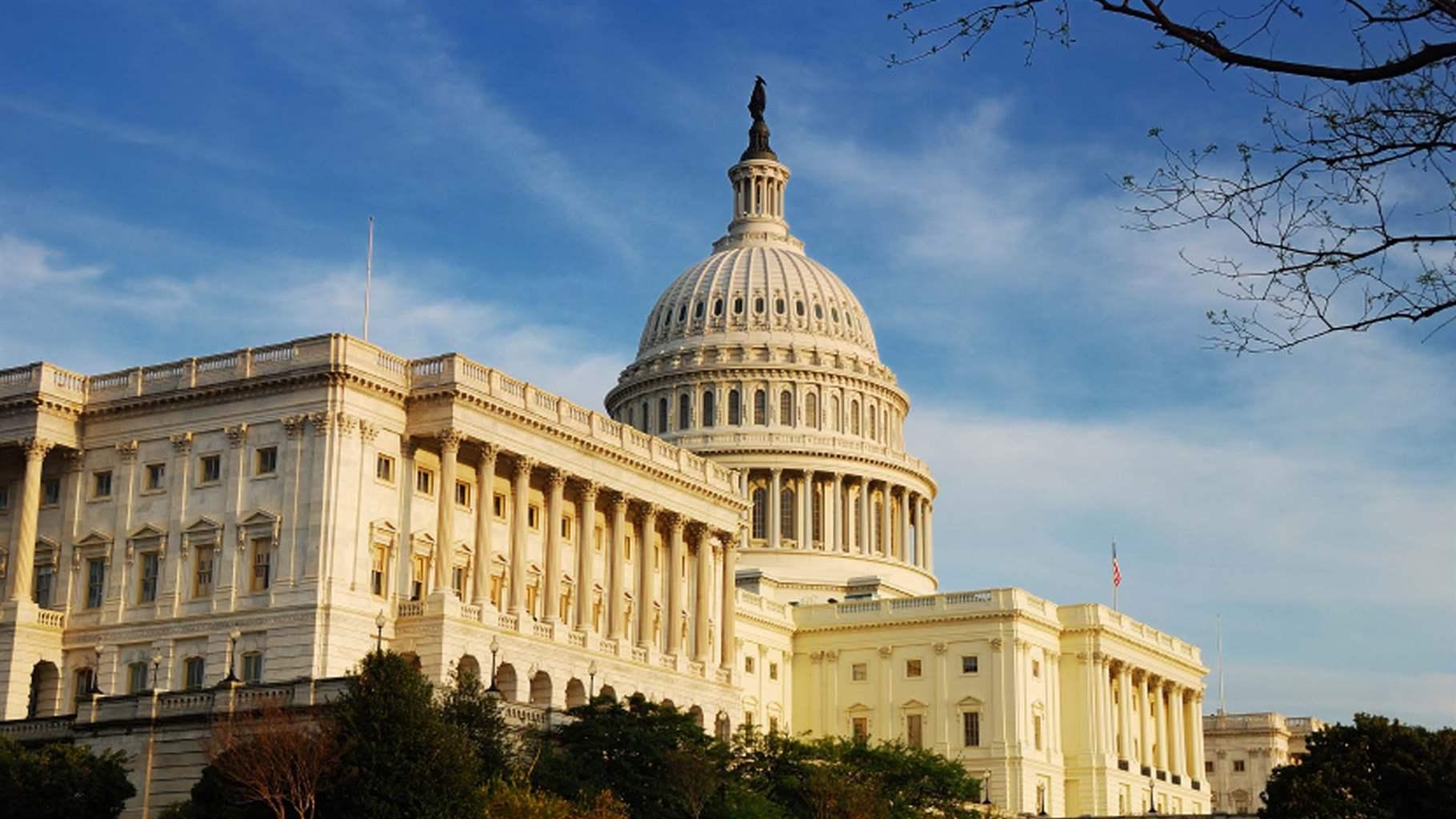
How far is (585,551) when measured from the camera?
98125 millimetres

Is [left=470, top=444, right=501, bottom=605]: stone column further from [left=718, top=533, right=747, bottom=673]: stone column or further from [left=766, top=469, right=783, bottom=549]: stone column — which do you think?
[left=766, top=469, right=783, bottom=549]: stone column

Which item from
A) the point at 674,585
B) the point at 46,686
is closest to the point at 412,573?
the point at 46,686

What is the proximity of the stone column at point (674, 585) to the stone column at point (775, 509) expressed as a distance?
154 feet

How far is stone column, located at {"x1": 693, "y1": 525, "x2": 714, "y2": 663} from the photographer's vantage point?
108 metres

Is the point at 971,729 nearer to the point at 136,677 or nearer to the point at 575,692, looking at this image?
the point at 575,692

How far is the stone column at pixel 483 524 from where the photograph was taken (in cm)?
9031

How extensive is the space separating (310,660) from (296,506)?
6.79 metres

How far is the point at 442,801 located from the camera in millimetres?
62375

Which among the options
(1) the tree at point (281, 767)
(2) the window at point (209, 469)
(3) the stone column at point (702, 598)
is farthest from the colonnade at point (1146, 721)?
(1) the tree at point (281, 767)

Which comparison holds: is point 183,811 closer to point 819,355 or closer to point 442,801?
point 442,801

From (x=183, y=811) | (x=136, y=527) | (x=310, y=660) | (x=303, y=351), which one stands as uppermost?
(x=303, y=351)

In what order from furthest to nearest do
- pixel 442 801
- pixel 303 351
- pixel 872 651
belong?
pixel 872 651, pixel 303 351, pixel 442 801

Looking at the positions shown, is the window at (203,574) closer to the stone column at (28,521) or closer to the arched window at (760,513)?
the stone column at (28,521)

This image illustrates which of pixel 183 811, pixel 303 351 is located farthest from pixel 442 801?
pixel 303 351
